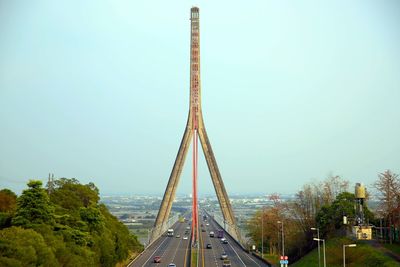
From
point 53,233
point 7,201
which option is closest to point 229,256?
point 7,201

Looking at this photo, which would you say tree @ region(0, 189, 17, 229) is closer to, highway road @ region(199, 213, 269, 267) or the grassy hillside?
highway road @ region(199, 213, 269, 267)

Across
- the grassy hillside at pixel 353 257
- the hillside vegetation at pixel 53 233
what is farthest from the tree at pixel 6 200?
the grassy hillside at pixel 353 257

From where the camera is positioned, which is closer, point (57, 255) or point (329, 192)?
point (57, 255)

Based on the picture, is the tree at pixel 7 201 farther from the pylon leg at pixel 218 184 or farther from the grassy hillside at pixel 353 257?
the pylon leg at pixel 218 184

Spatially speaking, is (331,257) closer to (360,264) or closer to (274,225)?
(360,264)

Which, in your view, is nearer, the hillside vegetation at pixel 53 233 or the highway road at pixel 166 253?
the hillside vegetation at pixel 53 233

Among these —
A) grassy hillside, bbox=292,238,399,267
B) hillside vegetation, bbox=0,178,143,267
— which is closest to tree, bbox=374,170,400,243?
grassy hillside, bbox=292,238,399,267

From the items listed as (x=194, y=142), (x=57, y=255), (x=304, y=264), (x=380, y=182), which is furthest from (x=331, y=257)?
(x=194, y=142)
